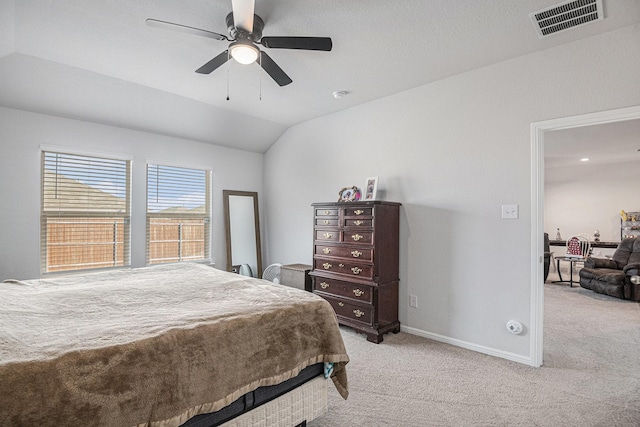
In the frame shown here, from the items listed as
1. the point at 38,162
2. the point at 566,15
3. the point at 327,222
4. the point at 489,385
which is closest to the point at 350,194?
the point at 327,222

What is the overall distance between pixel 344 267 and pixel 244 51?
230 centimetres

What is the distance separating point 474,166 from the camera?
10.00 feet

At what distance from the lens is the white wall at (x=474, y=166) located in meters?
2.53

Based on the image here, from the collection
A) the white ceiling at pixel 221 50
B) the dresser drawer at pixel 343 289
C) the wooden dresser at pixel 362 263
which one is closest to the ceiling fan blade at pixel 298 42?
the white ceiling at pixel 221 50

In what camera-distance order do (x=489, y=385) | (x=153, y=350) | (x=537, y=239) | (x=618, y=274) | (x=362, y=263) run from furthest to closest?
(x=618, y=274) → (x=362, y=263) → (x=537, y=239) → (x=489, y=385) → (x=153, y=350)

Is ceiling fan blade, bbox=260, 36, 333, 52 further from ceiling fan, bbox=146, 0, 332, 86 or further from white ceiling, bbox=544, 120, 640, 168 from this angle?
white ceiling, bbox=544, 120, 640, 168

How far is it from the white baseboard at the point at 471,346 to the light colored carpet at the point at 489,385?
6 centimetres

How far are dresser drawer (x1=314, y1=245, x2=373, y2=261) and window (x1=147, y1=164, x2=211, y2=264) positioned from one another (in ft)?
6.58

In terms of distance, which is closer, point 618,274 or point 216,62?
point 216,62

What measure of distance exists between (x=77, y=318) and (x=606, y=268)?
23.5ft

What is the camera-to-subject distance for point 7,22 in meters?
2.31

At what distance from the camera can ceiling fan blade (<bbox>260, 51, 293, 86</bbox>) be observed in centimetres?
233

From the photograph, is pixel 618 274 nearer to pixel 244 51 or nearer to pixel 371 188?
pixel 371 188

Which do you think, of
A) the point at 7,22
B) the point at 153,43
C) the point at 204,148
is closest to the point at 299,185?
the point at 204,148
